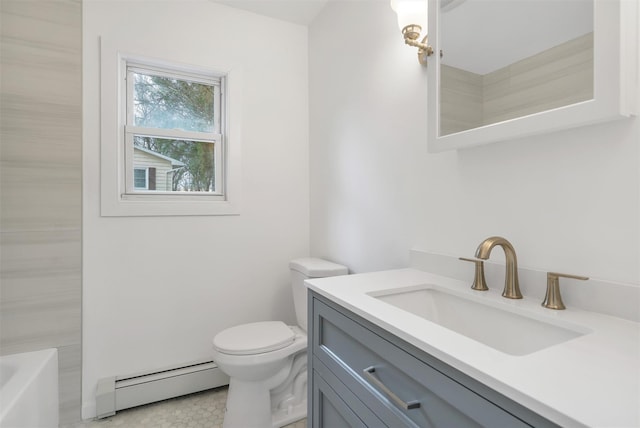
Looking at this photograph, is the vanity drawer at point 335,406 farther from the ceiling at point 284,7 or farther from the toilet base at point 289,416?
the ceiling at point 284,7

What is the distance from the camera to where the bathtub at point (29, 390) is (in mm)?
1134

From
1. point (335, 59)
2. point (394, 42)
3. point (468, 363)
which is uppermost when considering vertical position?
point (335, 59)

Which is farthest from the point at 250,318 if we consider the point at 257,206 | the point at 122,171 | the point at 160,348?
the point at 122,171

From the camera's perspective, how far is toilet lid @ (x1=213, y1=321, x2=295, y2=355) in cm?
152

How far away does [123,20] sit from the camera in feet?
5.95

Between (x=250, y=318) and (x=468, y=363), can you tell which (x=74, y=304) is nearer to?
(x=250, y=318)

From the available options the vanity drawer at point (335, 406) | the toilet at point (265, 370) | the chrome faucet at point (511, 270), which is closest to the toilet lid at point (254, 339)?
the toilet at point (265, 370)

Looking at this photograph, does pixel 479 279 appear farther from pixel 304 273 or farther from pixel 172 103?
pixel 172 103

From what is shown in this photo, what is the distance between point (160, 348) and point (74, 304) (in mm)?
514

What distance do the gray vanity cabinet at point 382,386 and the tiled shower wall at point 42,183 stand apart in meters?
1.42

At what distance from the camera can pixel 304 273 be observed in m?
1.84

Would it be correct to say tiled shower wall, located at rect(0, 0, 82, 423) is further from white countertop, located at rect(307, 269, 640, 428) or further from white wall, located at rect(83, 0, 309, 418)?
white countertop, located at rect(307, 269, 640, 428)

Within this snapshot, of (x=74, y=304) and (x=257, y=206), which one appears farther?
(x=257, y=206)

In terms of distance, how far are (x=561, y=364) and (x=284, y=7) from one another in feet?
7.53
